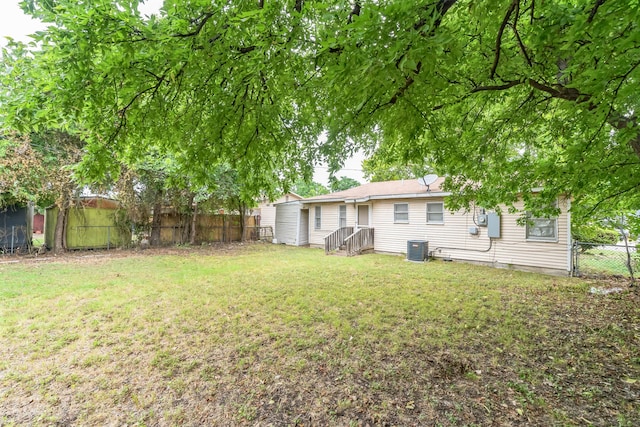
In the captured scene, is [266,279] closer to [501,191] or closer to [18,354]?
[18,354]

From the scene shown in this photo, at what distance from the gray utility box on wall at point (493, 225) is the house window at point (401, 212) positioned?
3087mm

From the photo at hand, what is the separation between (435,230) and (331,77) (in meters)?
9.69

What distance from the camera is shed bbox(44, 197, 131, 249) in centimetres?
1147

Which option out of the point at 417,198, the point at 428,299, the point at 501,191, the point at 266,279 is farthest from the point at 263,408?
the point at 417,198

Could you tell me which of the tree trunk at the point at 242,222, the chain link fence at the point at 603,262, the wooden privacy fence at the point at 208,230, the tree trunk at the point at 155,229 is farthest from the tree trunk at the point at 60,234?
the chain link fence at the point at 603,262

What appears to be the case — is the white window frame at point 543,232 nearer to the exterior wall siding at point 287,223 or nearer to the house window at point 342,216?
the house window at point 342,216

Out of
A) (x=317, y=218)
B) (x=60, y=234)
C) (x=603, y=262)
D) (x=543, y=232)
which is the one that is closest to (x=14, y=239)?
(x=60, y=234)

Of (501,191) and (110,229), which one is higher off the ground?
(501,191)

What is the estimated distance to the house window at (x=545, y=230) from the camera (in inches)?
323

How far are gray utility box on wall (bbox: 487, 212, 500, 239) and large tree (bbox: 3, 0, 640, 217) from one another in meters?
4.17

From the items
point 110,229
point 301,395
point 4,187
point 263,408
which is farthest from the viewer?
point 110,229

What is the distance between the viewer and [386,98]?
3148 millimetres

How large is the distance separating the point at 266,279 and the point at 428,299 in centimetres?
392

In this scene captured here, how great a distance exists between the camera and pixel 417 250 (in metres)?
10.3
